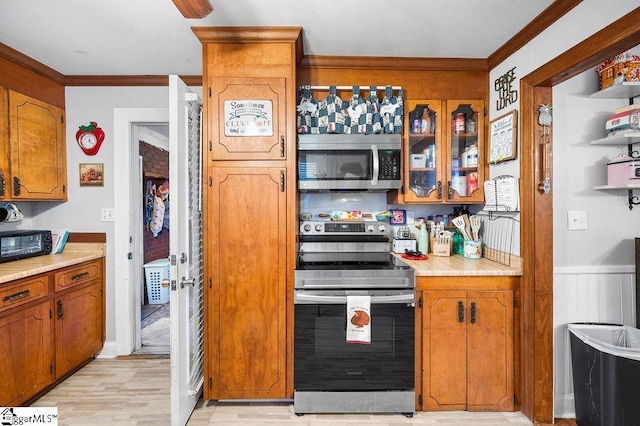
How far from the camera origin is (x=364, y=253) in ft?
8.29

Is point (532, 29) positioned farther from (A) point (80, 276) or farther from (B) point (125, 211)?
(A) point (80, 276)

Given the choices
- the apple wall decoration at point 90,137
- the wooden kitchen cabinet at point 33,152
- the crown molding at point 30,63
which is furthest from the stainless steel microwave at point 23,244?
the crown molding at point 30,63

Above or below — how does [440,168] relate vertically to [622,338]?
above

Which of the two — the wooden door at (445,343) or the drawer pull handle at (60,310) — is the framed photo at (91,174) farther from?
the wooden door at (445,343)

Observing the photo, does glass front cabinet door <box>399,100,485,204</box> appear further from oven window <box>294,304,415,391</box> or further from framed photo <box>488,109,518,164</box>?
oven window <box>294,304,415,391</box>

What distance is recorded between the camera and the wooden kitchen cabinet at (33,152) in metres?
2.29

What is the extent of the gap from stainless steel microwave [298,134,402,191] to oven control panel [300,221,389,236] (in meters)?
0.37

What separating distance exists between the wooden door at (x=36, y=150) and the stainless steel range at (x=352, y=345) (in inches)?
83.4

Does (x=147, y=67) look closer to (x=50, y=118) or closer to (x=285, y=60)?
(x=50, y=118)

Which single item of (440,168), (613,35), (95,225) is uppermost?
(613,35)

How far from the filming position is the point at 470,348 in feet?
6.67

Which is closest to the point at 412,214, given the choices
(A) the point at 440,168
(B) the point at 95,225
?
(A) the point at 440,168

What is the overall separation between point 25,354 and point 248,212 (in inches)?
65.3

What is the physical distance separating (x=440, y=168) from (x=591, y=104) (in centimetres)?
95
